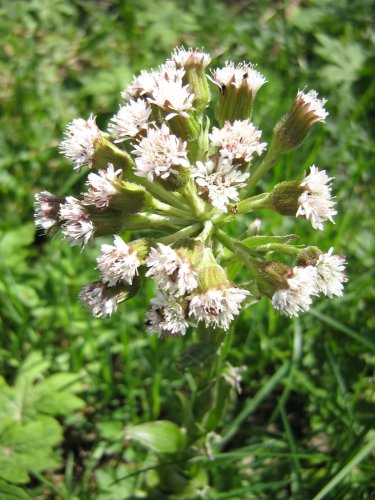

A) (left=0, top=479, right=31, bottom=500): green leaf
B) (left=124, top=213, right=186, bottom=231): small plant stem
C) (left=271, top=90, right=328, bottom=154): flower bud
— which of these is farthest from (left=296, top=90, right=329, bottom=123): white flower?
(left=0, top=479, right=31, bottom=500): green leaf

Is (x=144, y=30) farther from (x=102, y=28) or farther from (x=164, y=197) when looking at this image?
(x=164, y=197)

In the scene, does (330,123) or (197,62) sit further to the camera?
(330,123)

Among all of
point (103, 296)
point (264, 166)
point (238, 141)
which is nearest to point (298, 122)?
point (264, 166)

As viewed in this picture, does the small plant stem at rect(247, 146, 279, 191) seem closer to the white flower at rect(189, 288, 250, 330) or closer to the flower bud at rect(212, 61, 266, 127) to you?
the flower bud at rect(212, 61, 266, 127)

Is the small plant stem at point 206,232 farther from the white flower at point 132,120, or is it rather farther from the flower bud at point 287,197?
the white flower at point 132,120

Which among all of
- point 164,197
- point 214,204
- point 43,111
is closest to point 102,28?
point 43,111
